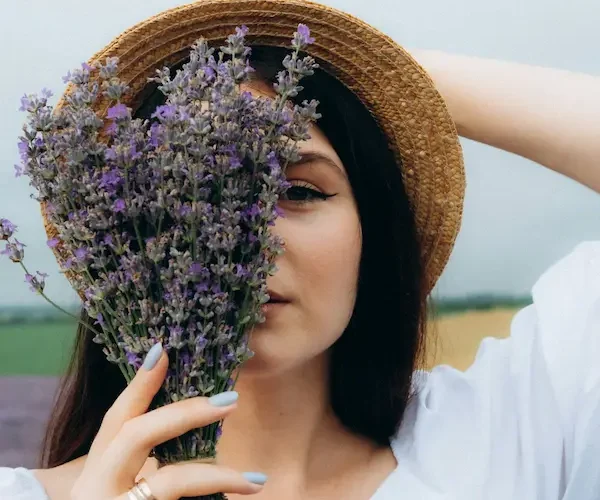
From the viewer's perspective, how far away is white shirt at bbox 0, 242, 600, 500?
3.50ft

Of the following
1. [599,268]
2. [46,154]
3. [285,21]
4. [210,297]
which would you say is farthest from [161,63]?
[599,268]

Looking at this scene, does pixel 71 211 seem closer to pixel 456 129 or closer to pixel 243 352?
pixel 243 352

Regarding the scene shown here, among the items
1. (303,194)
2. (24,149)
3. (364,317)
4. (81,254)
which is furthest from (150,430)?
(364,317)

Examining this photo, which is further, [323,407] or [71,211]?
[323,407]

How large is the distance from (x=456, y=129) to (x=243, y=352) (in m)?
0.68

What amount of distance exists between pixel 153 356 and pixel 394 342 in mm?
724

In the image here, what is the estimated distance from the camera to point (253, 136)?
0.64m

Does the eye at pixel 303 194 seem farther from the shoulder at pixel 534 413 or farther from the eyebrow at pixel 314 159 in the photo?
the shoulder at pixel 534 413

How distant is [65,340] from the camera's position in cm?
159

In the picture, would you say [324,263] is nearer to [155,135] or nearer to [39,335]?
[155,135]

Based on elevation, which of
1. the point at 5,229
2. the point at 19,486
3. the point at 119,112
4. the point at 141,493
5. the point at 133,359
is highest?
the point at 119,112

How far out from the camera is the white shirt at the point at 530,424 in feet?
3.50

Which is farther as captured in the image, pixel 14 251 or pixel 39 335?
pixel 39 335

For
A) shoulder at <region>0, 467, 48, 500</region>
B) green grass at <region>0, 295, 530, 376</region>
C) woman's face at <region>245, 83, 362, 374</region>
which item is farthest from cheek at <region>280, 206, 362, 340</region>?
green grass at <region>0, 295, 530, 376</region>
